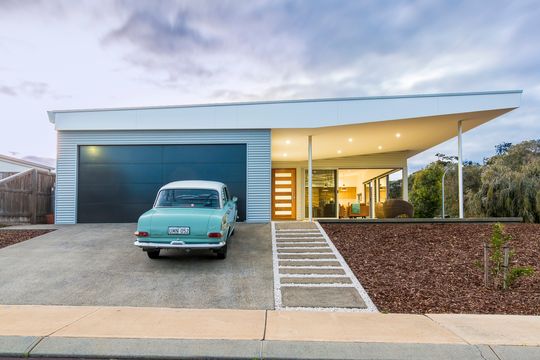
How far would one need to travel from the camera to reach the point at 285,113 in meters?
11.6

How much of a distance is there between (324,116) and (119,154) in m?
7.21

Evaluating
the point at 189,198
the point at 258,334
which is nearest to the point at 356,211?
the point at 189,198

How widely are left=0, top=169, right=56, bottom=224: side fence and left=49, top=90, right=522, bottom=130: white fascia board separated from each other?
2607 millimetres

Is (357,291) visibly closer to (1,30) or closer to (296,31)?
(296,31)

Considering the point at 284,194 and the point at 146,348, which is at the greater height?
the point at 284,194

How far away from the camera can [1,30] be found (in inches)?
414

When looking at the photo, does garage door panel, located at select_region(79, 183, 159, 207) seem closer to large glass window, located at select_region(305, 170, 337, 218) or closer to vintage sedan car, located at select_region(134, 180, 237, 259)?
vintage sedan car, located at select_region(134, 180, 237, 259)

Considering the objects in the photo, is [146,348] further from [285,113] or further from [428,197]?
[428,197]

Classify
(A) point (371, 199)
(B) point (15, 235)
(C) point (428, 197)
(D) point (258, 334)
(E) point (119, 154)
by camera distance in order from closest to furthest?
(D) point (258, 334), (B) point (15, 235), (E) point (119, 154), (C) point (428, 197), (A) point (371, 199)

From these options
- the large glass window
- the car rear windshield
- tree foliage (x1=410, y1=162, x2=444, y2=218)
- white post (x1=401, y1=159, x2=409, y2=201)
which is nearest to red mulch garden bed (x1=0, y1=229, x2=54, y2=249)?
the car rear windshield

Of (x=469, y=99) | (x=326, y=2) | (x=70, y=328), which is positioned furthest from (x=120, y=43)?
(x=469, y=99)

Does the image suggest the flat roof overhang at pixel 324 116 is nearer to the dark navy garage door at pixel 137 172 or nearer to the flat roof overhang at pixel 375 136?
the flat roof overhang at pixel 375 136

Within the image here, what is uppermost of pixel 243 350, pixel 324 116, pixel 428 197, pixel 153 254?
pixel 324 116

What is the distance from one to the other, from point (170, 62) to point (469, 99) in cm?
1054
